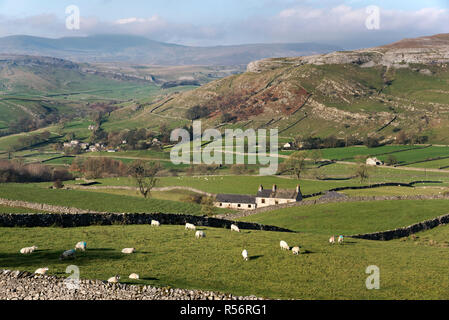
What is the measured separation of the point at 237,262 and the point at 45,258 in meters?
11.0

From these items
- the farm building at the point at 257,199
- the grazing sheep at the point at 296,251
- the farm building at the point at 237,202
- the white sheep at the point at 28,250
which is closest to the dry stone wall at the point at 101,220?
the white sheep at the point at 28,250

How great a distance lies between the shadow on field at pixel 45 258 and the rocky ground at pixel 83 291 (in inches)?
103

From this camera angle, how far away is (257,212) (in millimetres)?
58000

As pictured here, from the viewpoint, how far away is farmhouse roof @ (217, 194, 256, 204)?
3071 inches

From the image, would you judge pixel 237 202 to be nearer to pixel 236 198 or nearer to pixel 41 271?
pixel 236 198

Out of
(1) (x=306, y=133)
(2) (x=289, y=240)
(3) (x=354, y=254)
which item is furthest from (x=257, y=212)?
(1) (x=306, y=133)

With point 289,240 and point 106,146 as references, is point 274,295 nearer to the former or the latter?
point 289,240

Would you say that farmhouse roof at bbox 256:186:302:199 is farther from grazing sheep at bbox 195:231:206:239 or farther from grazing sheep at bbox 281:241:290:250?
grazing sheep at bbox 281:241:290:250

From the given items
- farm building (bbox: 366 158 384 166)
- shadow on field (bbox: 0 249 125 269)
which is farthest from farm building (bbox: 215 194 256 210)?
farm building (bbox: 366 158 384 166)

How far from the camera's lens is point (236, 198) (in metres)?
78.9

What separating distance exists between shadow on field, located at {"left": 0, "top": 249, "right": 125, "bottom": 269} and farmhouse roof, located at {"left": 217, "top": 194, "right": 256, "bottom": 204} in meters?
55.0

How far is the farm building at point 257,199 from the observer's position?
3003 inches

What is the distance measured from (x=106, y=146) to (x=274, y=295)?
585 feet

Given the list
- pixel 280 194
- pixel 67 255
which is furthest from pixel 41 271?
pixel 280 194
